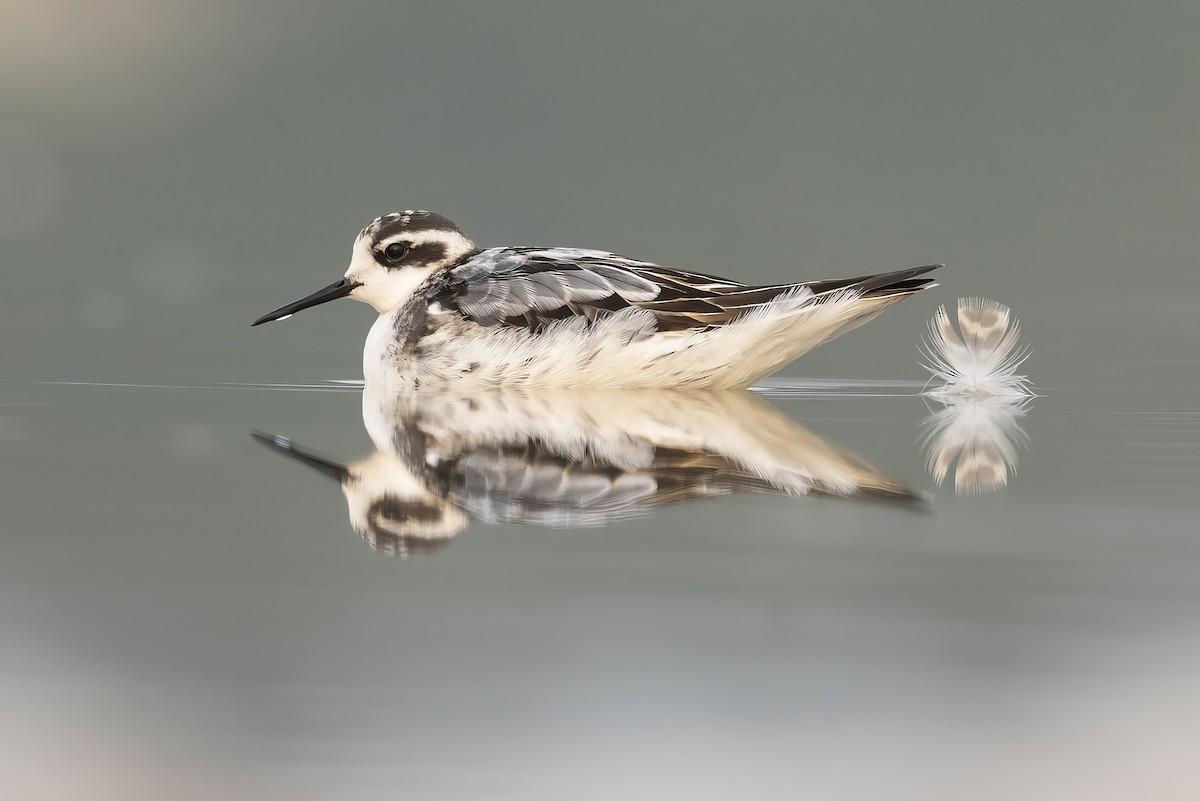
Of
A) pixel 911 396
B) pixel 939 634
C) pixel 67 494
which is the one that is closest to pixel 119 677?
pixel 939 634

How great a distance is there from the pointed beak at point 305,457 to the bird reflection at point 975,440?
2.09 metres

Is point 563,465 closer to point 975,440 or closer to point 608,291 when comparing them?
Answer: point 975,440

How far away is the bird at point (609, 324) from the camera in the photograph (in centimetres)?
761

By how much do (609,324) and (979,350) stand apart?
7.98 feet

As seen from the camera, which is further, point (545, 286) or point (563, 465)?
point (545, 286)

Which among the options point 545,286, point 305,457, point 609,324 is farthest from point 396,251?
point 305,457

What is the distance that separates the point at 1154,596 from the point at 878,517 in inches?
43.9

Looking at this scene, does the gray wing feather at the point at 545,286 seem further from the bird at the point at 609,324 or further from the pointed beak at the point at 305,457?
the pointed beak at the point at 305,457

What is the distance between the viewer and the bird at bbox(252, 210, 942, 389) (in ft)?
25.0

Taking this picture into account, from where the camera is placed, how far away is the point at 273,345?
11.9m

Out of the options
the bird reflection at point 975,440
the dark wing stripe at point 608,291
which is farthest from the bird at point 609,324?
the bird reflection at point 975,440

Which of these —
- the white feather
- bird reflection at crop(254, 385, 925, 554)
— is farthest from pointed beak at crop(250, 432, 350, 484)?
the white feather

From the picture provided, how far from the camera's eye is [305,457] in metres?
5.50

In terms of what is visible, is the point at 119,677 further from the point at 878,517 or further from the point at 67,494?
the point at 878,517
